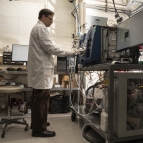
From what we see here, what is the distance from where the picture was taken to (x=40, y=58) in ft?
5.99

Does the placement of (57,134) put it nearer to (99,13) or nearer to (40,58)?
(40,58)

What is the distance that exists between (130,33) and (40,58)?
1085 mm

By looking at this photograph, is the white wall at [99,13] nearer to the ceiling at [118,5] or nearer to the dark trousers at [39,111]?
the ceiling at [118,5]

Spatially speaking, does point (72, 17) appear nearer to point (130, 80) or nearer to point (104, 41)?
point (104, 41)

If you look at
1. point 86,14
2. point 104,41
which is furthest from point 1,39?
point 104,41

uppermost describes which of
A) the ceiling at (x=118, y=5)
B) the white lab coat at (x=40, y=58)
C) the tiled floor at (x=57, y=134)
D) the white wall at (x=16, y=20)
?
the ceiling at (x=118, y=5)

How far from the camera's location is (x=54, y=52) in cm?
184

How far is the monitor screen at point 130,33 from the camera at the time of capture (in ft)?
4.82

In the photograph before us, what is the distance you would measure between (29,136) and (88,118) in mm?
783

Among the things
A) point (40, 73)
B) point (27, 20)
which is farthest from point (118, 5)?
point (40, 73)

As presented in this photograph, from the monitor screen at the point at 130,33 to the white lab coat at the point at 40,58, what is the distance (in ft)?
2.40

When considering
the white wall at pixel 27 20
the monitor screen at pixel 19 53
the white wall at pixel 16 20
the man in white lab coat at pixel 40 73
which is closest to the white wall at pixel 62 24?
the white wall at pixel 27 20

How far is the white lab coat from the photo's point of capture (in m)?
1.81

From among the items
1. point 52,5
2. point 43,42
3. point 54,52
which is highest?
point 52,5
